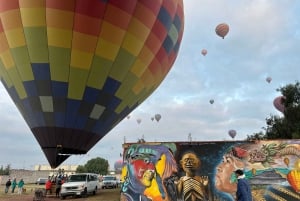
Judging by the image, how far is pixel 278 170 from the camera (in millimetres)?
14852

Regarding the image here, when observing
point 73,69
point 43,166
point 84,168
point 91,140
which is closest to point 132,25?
point 73,69

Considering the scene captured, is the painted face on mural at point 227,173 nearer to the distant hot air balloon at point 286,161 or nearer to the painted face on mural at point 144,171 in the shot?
the distant hot air balloon at point 286,161

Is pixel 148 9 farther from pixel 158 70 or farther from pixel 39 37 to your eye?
pixel 39 37

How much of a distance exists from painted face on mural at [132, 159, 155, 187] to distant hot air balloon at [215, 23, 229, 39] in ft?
51.9

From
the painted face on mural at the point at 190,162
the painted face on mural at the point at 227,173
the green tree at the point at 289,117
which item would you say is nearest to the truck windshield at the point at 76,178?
the painted face on mural at the point at 190,162

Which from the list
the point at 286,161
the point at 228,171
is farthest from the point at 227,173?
the point at 286,161

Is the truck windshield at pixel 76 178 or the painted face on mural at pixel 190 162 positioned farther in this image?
the truck windshield at pixel 76 178

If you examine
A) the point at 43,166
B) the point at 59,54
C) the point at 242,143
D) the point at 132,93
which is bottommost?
the point at 242,143

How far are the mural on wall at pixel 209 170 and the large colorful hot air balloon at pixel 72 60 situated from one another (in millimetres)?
4074

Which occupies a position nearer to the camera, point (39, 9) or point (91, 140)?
point (39, 9)

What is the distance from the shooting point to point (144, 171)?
1527 centimetres

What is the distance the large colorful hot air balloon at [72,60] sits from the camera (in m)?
17.0

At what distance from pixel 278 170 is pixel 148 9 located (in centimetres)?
963

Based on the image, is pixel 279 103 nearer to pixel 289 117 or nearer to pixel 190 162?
pixel 289 117
